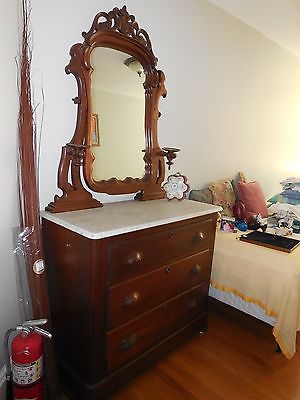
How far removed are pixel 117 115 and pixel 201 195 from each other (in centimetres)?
104

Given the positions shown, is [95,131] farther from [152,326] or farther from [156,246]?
[152,326]

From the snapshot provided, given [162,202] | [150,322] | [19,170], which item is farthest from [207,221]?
[19,170]

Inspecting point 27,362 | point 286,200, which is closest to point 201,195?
point 286,200

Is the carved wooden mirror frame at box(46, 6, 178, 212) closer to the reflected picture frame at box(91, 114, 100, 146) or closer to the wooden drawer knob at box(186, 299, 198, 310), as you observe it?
the reflected picture frame at box(91, 114, 100, 146)

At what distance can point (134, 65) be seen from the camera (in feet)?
5.97

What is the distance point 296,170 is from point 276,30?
204cm

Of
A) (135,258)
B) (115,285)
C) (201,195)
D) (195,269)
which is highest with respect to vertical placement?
(201,195)

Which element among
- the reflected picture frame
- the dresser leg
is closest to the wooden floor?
the dresser leg

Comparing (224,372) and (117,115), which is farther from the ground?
(117,115)

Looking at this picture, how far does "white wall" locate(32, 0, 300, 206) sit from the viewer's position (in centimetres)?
151

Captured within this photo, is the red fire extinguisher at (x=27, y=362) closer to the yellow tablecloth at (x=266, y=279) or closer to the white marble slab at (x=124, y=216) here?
the white marble slab at (x=124, y=216)

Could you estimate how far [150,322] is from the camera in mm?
1542

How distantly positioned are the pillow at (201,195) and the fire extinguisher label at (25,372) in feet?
5.34

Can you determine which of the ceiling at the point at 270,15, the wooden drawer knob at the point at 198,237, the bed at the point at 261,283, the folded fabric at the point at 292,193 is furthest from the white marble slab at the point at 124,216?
the folded fabric at the point at 292,193
